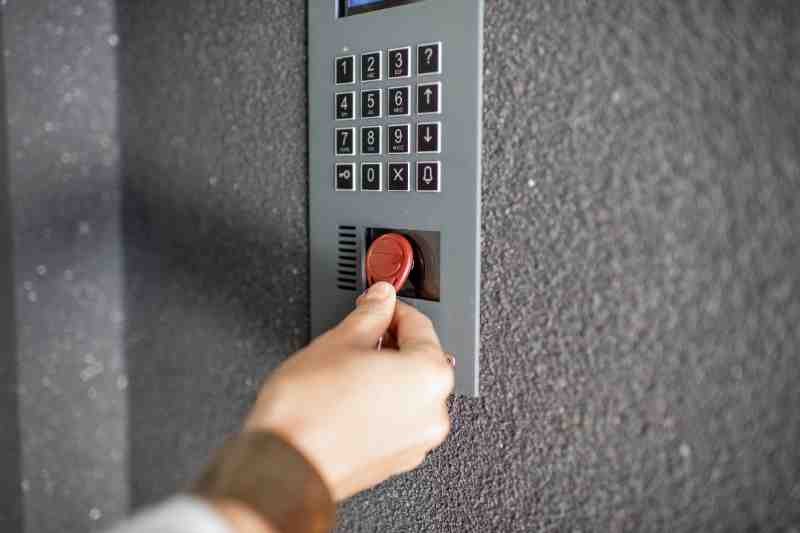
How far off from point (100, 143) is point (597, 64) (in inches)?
21.8

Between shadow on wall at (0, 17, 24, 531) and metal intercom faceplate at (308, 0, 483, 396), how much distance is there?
1.14 feet

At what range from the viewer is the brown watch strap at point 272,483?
32 centimetres

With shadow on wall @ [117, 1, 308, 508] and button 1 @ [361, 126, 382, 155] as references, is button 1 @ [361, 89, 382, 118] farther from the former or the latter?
shadow on wall @ [117, 1, 308, 508]

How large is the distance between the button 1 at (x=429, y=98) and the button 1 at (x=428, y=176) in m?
0.04

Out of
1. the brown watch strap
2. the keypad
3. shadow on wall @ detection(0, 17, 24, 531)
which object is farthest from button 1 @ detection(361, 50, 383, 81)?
shadow on wall @ detection(0, 17, 24, 531)

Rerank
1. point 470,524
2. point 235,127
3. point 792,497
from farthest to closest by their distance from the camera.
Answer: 1. point 235,127
2. point 470,524
3. point 792,497

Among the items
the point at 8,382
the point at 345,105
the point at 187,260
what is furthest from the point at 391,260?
the point at 8,382

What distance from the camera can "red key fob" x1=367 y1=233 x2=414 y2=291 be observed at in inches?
Result: 19.4

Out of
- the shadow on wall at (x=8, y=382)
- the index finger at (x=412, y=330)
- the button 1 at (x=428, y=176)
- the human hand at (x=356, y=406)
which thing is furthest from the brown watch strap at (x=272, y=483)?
the shadow on wall at (x=8, y=382)

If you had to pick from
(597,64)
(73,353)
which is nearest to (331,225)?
(597,64)

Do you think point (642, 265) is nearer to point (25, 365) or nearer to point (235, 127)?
point (235, 127)

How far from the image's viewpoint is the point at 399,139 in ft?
1.63

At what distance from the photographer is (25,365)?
69 cm

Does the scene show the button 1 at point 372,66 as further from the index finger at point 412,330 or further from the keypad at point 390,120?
the index finger at point 412,330
